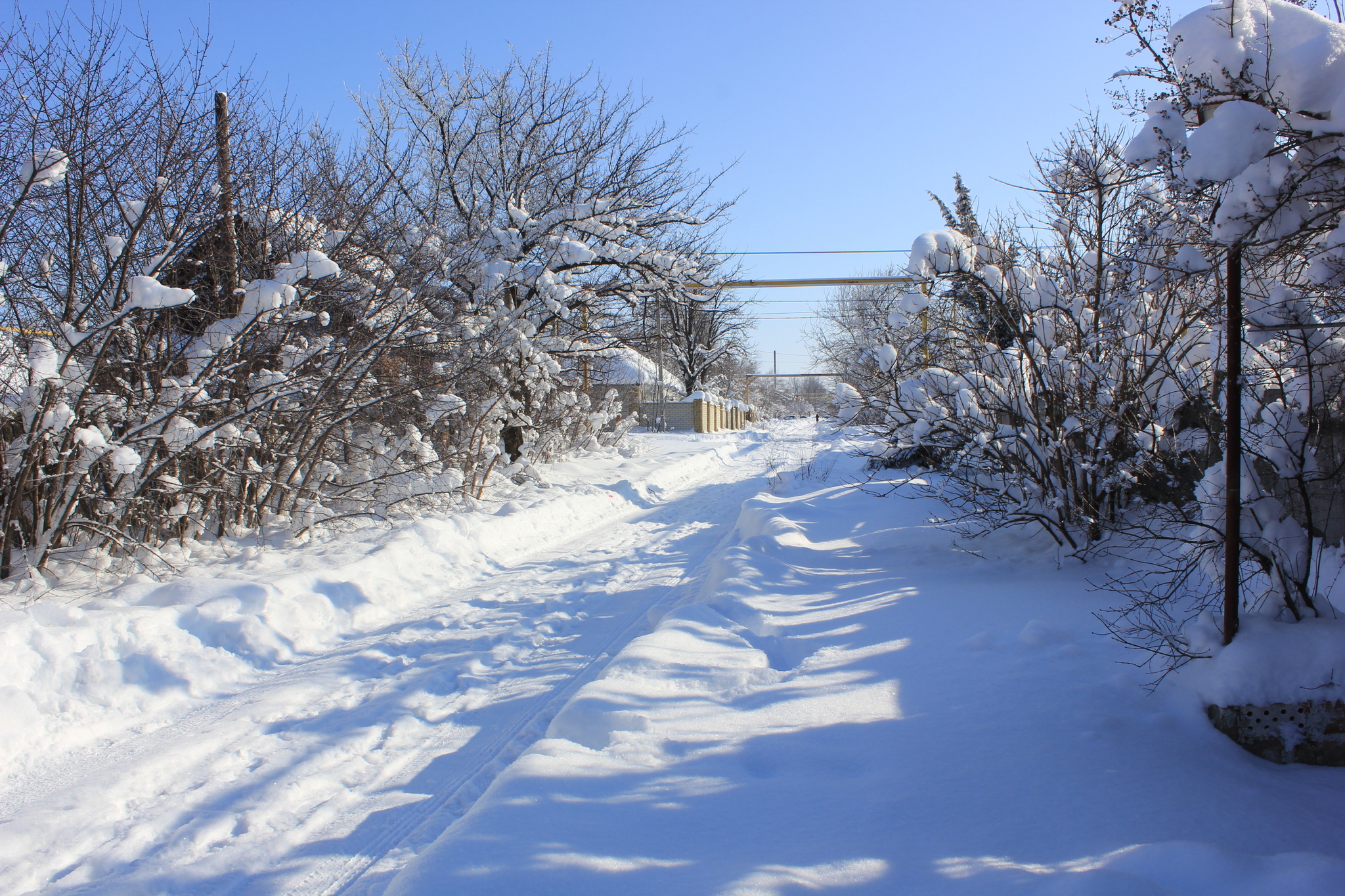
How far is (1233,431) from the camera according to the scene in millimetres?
2883

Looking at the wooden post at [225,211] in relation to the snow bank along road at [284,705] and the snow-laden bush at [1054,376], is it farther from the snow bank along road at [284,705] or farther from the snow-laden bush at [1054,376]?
the snow-laden bush at [1054,376]

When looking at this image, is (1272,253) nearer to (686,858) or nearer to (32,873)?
(686,858)

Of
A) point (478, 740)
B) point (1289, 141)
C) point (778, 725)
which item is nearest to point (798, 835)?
point (778, 725)

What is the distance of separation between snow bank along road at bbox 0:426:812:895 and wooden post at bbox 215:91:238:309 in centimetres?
267

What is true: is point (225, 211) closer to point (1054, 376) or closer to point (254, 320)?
point (254, 320)

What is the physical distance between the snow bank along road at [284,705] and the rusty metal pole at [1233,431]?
3.32 meters

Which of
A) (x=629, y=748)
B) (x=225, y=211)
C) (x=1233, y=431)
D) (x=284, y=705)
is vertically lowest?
(x=284, y=705)

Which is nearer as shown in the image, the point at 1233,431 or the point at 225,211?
the point at 1233,431

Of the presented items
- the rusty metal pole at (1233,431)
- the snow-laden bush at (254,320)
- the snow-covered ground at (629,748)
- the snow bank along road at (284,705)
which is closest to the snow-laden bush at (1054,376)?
the snow-covered ground at (629,748)

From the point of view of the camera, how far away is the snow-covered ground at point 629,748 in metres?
2.39

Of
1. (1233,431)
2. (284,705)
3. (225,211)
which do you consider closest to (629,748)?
(284,705)

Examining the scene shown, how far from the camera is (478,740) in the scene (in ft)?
12.2

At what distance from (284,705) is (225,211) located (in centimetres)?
466

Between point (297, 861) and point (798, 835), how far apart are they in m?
1.95
